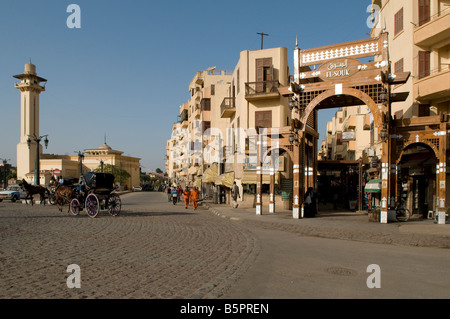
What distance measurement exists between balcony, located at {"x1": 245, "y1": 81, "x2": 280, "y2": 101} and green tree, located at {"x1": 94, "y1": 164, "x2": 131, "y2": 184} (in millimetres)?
68854

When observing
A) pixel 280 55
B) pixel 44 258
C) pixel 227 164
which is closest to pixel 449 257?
pixel 44 258

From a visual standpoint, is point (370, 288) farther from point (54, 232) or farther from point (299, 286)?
point (54, 232)

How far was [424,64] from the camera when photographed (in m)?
20.6

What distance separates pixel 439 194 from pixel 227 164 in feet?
70.7

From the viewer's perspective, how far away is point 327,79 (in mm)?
A: 18922

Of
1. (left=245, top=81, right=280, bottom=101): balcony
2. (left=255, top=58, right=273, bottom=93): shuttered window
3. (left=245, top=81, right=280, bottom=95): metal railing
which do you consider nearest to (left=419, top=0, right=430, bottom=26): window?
(left=245, top=81, right=280, bottom=101): balcony

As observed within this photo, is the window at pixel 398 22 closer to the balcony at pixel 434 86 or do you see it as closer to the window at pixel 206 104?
the balcony at pixel 434 86

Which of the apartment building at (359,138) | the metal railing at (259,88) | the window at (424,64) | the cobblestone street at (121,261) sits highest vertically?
the metal railing at (259,88)

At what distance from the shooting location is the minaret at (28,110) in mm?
75500

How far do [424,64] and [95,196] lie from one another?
1785 centimetres

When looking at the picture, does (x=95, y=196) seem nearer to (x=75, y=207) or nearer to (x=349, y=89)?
(x=75, y=207)

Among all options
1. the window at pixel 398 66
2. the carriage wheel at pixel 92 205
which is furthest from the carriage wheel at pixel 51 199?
the window at pixel 398 66

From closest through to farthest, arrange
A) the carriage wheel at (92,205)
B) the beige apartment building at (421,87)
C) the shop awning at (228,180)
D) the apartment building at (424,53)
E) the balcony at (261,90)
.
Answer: the beige apartment building at (421,87) < the carriage wheel at (92,205) < the apartment building at (424,53) < the balcony at (261,90) < the shop awning at (228,180)

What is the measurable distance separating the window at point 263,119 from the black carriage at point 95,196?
13.8 metres
